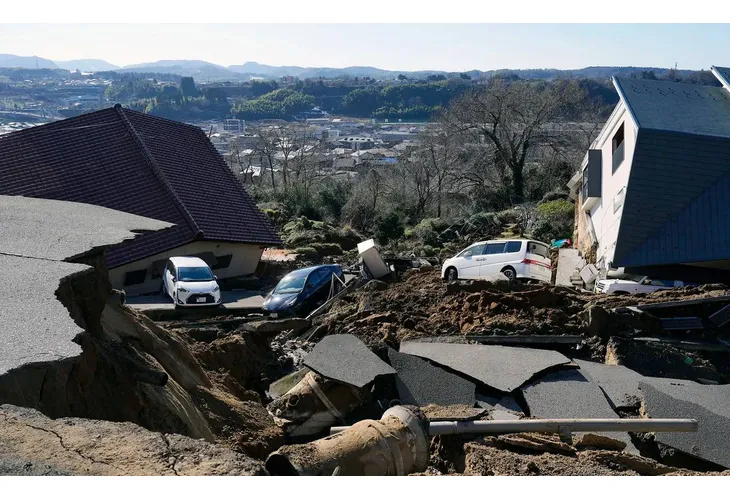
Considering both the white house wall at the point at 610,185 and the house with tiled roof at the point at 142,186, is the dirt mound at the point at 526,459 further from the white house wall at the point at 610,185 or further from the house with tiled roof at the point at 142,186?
the house with tiled roof at the point at 142,186

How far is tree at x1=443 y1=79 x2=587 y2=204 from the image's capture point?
43812mm

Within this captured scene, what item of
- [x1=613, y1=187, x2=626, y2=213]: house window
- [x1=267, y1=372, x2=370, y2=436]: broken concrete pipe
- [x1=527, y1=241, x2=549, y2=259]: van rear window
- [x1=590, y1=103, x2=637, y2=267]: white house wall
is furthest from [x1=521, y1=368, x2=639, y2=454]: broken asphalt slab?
[x1=613, y1=187, x2=626, y2=213]: house window

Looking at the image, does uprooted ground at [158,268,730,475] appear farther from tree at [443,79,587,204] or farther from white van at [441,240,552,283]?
tree at [443,79,587,204]

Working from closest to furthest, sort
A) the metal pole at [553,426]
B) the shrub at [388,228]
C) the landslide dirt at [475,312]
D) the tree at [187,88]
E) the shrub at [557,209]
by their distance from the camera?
the metal pole at [553,426], the landslide dirt at [475,312], the shrub at [557,209], the shrub at [388,228], the tree at [187,88]

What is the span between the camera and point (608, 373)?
12352 mm

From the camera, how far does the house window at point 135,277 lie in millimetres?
26828

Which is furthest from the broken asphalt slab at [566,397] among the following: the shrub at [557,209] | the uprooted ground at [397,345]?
the shrub at [557,209]

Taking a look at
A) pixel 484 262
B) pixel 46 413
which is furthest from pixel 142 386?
pixel 484 262

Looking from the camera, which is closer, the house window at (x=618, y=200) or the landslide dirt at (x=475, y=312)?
the landslide dirt at (x=475, y=312)

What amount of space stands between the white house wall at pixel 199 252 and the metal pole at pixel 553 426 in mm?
20023

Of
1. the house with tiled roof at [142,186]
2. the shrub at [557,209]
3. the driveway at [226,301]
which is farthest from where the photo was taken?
the shrub at [557,209]

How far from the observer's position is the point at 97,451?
5.48 metres

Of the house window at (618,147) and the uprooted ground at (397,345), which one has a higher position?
the house window at (618,147)

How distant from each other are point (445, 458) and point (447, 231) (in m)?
26.8
